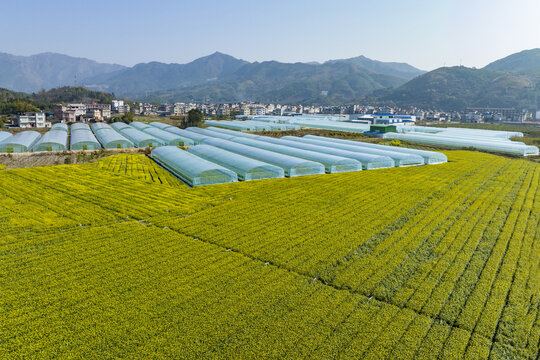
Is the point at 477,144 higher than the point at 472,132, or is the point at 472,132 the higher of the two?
the point at 472,132

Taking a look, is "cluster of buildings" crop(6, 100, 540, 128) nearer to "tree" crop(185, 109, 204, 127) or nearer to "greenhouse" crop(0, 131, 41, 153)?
"tree" crop(185, 109, 204, 127)

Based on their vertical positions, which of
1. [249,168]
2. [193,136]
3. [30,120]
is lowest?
[249,168]

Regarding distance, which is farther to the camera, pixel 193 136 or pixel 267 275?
pixel 193 136

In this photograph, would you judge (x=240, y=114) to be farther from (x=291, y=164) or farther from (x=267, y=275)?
(x=267, y=275)

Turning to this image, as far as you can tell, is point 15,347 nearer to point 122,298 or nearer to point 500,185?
point 122,298

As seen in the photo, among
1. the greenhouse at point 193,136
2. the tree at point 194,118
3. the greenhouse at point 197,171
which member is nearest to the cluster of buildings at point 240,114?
the tree at point 194,118

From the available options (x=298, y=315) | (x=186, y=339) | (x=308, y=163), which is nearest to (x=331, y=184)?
(x=308, y=163)

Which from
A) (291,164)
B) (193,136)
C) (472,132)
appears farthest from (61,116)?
(472,132)
